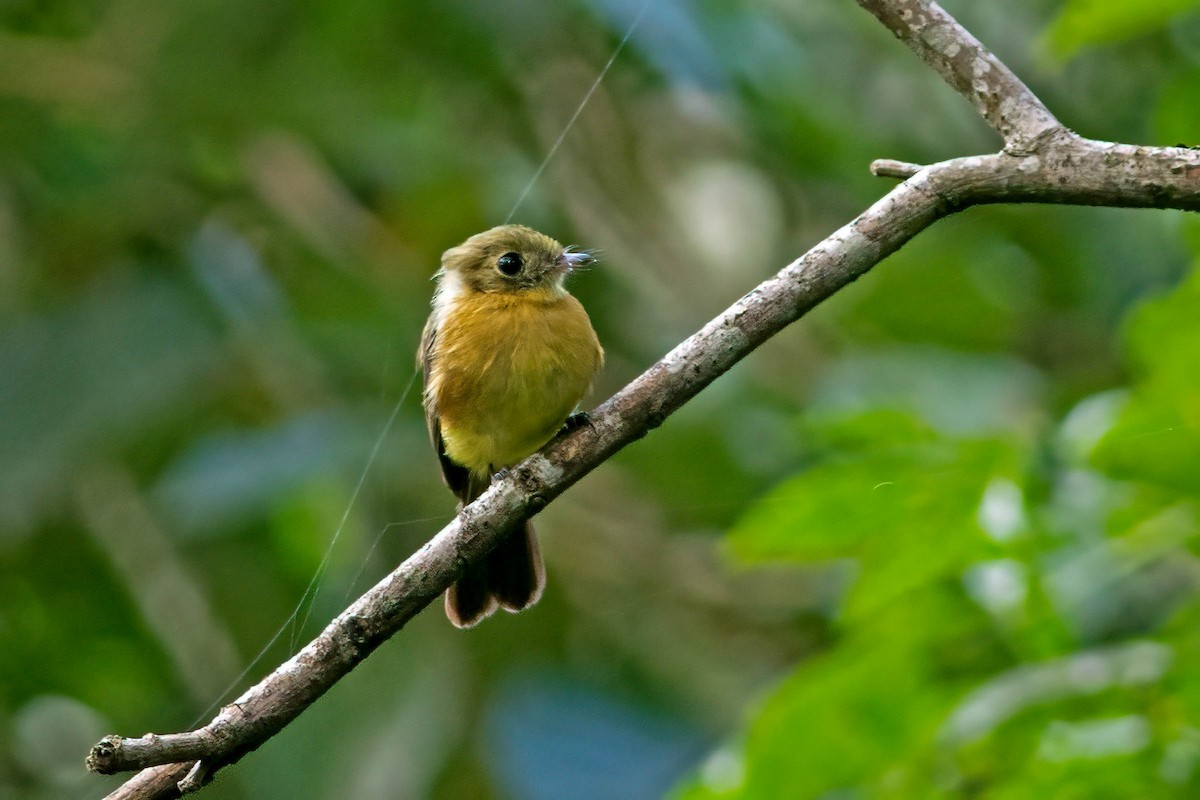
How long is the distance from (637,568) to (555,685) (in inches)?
41.3

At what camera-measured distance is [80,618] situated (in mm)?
5406

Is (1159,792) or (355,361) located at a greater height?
(355,361)

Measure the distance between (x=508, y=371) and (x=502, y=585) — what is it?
661 millimetres

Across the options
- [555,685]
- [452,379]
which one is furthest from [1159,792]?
[555,685]

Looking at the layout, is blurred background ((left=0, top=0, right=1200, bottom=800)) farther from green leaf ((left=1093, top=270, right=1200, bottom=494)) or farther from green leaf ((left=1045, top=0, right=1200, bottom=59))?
green leaf ((left=1093, top=270, right=1200, bottom=494))

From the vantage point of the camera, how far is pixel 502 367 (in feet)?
11.1

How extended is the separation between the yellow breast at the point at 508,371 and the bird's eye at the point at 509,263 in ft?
0.37

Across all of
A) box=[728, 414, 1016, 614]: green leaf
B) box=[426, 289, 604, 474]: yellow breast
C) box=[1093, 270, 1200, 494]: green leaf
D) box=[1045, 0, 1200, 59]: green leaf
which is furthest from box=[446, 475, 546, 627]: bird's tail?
box=[1045, 0, 1200, 59]: green leaf

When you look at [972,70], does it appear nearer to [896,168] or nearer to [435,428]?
[896,168]

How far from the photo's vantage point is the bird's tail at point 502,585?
3.66m

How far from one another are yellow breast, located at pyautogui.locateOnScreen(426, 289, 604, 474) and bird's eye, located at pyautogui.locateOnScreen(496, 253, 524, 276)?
0.37ft

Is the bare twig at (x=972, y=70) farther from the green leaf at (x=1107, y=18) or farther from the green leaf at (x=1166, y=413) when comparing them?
the green leaf at (x=1107, y=18)

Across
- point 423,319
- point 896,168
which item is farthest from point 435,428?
point 896,168

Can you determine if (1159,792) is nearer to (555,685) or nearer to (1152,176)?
(1152,176)
